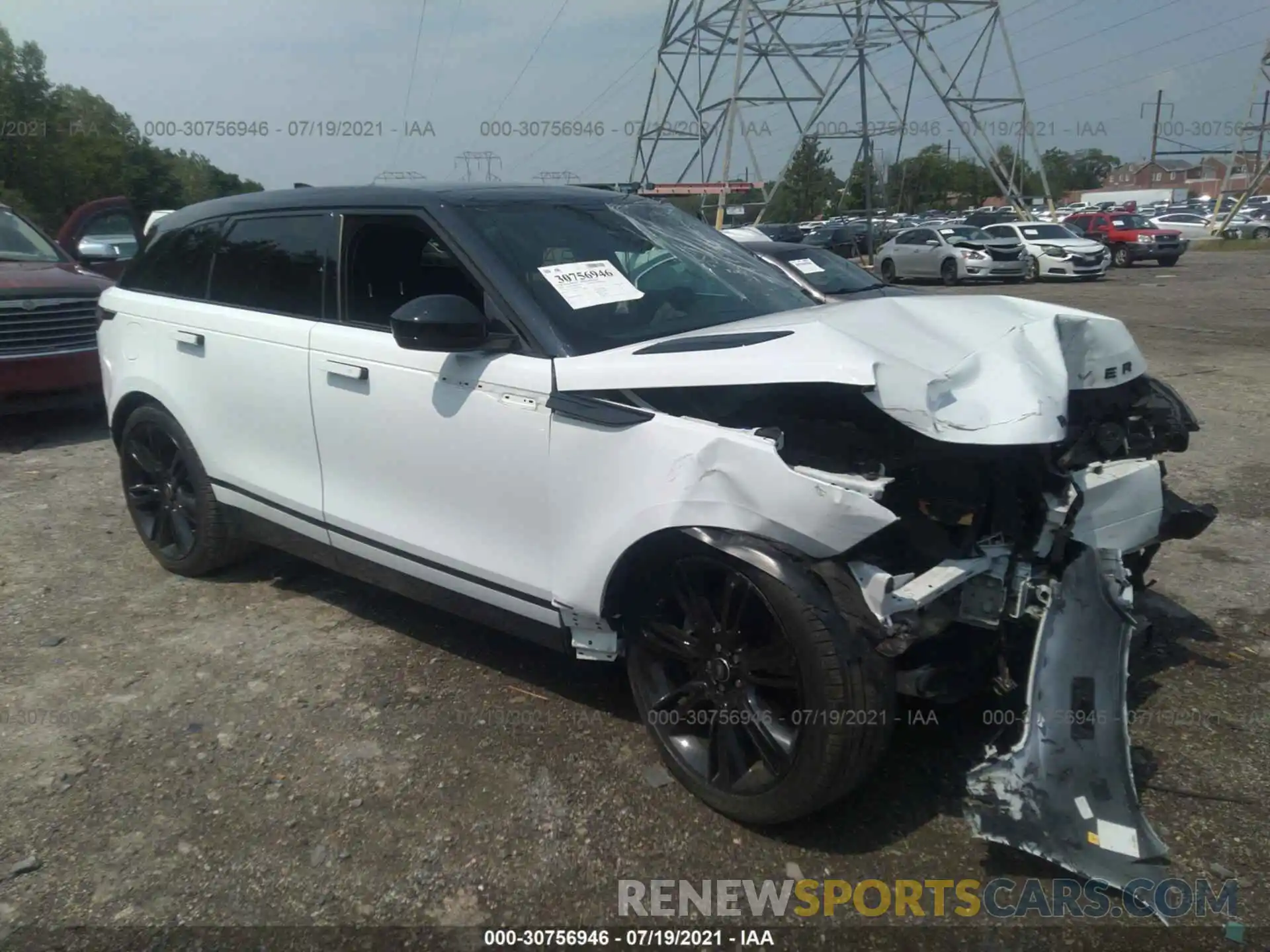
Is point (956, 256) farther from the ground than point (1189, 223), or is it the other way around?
point (1189, 223)

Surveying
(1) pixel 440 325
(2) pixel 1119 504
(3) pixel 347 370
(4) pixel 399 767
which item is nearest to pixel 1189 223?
(2) pixel 1119 504

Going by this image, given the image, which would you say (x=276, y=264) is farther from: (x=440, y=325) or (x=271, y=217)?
(x=440, y=325)

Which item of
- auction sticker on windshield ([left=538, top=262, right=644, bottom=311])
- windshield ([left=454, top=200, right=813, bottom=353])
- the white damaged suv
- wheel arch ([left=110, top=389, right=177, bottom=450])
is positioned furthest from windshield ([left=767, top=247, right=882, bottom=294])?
wheel arch ([left=110, top=389, right=177, bottom=450])

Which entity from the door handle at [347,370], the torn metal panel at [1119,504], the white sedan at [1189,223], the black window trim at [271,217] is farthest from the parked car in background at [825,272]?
the white sedan at [1189,223]

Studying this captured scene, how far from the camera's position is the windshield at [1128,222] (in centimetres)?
3006

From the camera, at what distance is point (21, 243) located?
8.59m

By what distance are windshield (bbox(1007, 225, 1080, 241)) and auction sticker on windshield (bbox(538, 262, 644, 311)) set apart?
972 inches

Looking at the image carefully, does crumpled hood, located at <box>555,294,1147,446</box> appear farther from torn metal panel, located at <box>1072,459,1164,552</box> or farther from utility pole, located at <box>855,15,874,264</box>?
utility pole, located at <box>855,15,874,264</box>

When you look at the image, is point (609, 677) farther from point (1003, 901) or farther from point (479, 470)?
point (1003, 901)

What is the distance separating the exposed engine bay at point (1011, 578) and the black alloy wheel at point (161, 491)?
2627 millimetres

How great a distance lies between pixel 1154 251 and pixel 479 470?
1210 inches

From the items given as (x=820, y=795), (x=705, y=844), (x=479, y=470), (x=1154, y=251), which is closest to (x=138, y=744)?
(x=479, y=470)

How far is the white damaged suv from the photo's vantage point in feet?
8.57

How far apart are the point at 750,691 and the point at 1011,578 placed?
0.78 meters
